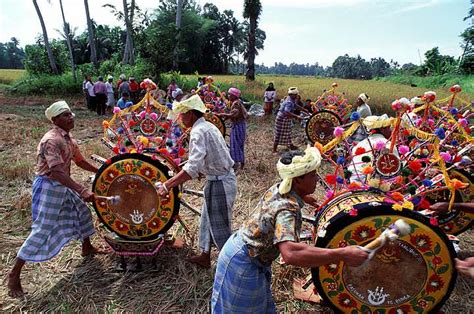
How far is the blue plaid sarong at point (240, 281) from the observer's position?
214cm

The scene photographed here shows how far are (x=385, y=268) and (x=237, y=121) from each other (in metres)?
4.51

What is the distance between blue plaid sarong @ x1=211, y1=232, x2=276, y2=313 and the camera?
214cm

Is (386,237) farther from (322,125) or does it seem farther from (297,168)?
(322,125)

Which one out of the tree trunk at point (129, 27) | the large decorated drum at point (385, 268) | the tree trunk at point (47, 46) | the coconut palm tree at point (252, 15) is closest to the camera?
the large decorated drum at point (385, 268)

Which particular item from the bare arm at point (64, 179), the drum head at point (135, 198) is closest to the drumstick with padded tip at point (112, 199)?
the drum head at point (135, 198)

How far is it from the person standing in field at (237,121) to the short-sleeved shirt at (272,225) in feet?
15.1

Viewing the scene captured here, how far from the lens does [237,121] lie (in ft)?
21.9

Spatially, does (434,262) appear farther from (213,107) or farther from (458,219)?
(213,107)

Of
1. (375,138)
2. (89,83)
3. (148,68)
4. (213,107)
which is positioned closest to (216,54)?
(148,68)

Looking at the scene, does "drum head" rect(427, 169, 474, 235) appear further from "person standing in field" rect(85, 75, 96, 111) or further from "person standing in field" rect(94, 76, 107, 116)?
"person standing in field" rect(85, 75, 96, 111)

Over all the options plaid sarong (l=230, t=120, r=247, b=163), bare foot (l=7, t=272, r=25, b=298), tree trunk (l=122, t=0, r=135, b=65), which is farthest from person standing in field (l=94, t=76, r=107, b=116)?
bare foot (l=7, t=272, r=25, b=298)

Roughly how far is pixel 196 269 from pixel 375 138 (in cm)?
228

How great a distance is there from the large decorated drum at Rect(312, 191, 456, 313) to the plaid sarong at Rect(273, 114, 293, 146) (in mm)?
5714

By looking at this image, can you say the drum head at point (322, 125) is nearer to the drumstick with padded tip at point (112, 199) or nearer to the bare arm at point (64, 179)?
the drumstick with padded tip at point (112, 199)
